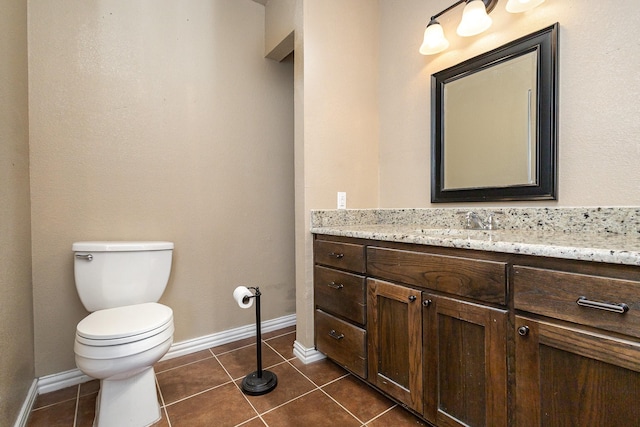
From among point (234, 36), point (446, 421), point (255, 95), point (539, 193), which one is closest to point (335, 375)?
point (446, 421)

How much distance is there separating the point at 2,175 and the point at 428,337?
1.82m

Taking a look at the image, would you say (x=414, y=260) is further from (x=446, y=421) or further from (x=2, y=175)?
(x=2, y=175)

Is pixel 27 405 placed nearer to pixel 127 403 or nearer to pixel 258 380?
pixel 127 403

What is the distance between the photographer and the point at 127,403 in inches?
49.1

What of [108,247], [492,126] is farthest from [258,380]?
[492,126]

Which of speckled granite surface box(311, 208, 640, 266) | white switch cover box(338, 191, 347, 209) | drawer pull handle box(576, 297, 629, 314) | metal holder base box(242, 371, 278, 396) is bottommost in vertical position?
metal holder base box(242, 371, 278, 396)

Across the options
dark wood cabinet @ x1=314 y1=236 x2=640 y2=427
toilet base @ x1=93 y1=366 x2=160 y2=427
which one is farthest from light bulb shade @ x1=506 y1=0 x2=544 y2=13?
toilet base @ x1=93 y1=366 x2=160 y2=427

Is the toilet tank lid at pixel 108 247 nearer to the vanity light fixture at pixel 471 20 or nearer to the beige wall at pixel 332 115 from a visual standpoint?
the beige wall at pixel 332 115

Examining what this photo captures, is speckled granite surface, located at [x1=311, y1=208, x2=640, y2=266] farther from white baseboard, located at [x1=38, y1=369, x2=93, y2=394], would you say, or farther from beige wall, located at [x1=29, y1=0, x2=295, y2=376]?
white baseboard, located at [x1=38, y1=369, x2=93, y2=394]

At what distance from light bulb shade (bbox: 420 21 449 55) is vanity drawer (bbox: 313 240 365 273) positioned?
1.20 metres

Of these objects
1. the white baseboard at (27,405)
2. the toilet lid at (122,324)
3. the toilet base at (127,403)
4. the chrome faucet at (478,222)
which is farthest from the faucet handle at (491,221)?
the white baseboard at (27,405)

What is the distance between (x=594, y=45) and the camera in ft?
3.87

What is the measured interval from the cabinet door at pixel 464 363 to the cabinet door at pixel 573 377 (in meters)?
0.06

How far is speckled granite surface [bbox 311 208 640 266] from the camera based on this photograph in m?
0.80
